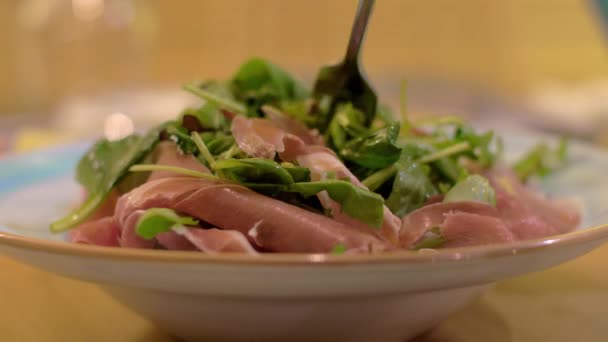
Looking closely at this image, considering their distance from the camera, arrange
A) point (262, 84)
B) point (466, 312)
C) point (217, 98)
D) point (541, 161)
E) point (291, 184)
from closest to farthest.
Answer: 1. point (291, 184)
2. point (466, 312)
3. point (217, 98)
4. point (262, 84)
5. point (541, 161)

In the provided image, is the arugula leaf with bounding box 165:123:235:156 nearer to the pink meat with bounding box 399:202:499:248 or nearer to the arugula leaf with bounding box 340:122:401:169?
the arugula leaf with bounding box 340:122:401:169

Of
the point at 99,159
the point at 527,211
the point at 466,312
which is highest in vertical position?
the point at 99,159

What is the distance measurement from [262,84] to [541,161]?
0.62 metres

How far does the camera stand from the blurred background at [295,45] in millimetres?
3828

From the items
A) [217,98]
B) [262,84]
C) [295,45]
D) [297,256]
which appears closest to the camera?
[297,256]

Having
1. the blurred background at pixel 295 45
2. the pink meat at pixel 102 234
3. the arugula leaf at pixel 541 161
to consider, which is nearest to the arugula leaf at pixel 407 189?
the pink meat at pixel 102 234

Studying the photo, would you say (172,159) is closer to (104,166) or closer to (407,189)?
(104,166)

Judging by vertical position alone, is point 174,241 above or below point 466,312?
above

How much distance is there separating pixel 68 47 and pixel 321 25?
174 cm

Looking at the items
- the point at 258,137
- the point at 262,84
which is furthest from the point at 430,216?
the point at 262,84

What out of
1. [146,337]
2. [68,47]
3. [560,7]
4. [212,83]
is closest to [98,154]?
[212,83]

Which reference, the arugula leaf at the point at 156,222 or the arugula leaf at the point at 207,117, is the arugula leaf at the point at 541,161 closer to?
the arugula leaf at the point at 207,117

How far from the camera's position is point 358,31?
990mm

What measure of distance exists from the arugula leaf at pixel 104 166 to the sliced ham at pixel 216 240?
303 millimetres
